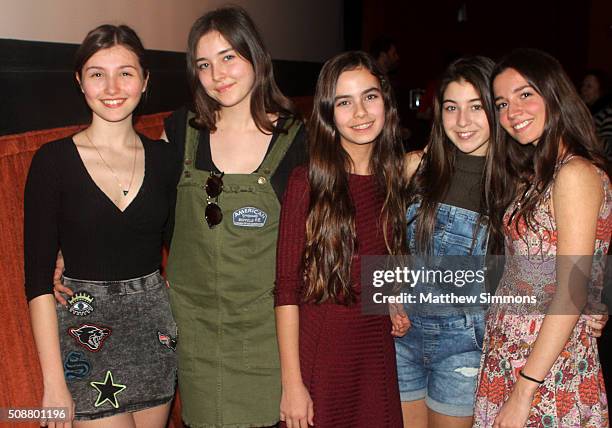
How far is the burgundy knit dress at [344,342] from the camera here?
202 centimetres

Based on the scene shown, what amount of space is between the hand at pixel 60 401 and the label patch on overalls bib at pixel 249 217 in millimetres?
710

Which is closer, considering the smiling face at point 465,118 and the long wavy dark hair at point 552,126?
the long wavy dark hair at point 552,126

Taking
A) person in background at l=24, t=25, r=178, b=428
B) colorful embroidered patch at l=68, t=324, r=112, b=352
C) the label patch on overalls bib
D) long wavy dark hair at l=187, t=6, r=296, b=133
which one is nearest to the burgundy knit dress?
the label patch on overalls bib

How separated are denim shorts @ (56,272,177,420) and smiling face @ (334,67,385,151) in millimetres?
786

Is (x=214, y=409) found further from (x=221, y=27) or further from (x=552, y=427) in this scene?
(x=221, y=27)

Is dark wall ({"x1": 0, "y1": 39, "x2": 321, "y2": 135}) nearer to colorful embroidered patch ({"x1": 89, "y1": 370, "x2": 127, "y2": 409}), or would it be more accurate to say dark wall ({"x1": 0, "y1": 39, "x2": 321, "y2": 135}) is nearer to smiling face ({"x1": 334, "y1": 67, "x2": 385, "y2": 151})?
smiling face ({"x1": 334, "y1": 67, "x2": 385, "y2": 151})

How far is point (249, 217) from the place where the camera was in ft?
7.00

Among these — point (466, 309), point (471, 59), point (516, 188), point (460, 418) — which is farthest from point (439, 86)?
point (460, 418)

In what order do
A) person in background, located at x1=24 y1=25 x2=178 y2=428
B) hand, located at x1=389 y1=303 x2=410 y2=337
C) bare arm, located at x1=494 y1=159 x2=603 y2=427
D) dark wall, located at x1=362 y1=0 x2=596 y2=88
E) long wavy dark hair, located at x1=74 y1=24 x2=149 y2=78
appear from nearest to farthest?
bare arm, located at x1=494 y1=159 x2=603 y2=427, person in background, located at x1=24 y1=25 x2=178 y2=428, long wavy dark hair, located at x1=74 y1=24 x2=149 y2=78, hand, located at x1=389 y1=303 x2=410 y2=337, dark wall, located at x1=362 y1=0 x2=596 y2=88

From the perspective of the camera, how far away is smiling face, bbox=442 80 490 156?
Answer: 2.19 m

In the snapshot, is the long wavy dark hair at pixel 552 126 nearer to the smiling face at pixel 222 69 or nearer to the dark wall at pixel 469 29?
the smiling face at pixel 222 69

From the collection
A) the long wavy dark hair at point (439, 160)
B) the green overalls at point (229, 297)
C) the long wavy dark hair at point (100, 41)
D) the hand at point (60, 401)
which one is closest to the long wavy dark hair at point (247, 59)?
the green overalls at point (229, 297)

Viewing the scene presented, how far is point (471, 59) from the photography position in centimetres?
222

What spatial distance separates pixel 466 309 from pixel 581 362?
1.33 feet
